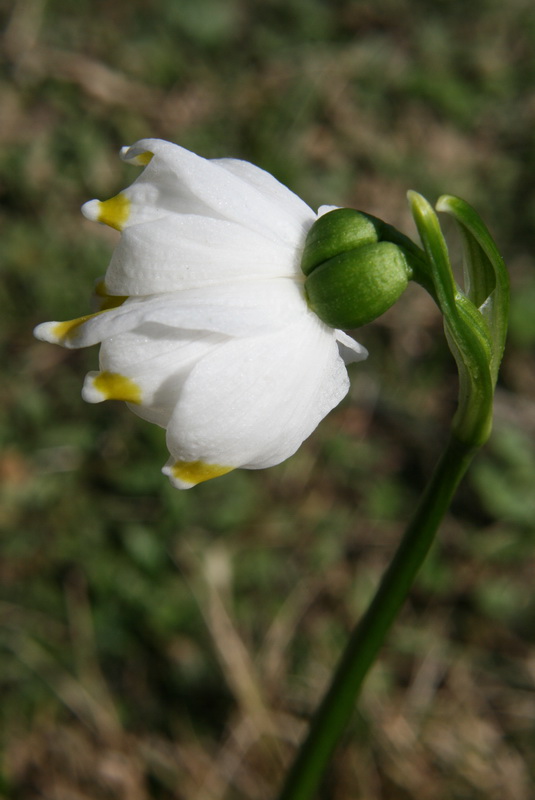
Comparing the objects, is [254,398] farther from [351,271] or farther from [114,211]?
[114,211]

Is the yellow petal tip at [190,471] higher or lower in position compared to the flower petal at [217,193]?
lower

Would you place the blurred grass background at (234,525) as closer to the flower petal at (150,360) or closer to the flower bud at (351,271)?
the flower petal at (150,360)

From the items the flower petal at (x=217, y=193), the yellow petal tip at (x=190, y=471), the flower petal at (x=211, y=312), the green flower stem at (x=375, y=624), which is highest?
the flower petal at (x=217, y=193)

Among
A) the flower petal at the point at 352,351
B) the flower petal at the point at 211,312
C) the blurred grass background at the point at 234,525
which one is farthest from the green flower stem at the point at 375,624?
the blurred grass background at the point at 234,525

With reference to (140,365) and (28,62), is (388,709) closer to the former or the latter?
(140,365)

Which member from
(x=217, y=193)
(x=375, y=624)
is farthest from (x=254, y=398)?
(x=375, y=624)

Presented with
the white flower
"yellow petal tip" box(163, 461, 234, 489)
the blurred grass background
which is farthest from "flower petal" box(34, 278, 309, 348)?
the blurred grass background
